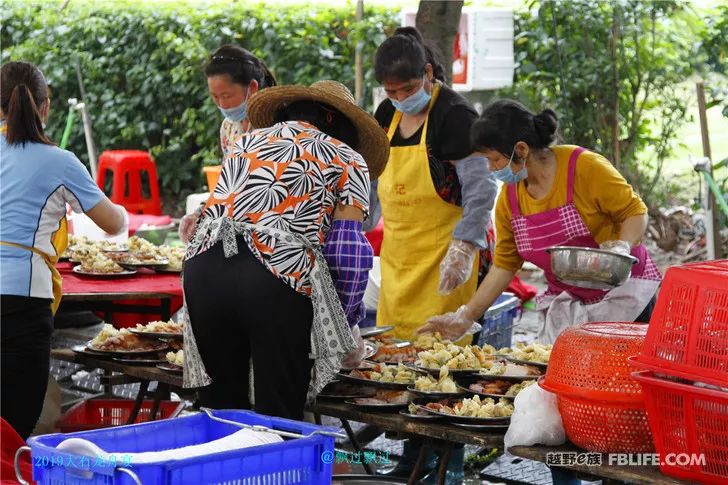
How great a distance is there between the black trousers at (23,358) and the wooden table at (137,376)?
29 cm

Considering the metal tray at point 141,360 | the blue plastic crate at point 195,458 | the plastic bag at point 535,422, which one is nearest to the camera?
the blue plastic crate at point 195,458

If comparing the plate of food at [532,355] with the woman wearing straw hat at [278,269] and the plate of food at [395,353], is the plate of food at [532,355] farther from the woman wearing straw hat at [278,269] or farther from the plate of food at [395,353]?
the woman wearing straw hat at [278,269]

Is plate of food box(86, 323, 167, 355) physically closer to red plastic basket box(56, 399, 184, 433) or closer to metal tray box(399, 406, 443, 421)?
red plastic basket box(56, 399, 184, 433)

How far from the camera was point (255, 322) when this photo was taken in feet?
10.2

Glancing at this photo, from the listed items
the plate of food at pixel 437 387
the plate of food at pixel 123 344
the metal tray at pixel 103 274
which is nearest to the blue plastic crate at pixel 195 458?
the plate of food at pixel 437 387

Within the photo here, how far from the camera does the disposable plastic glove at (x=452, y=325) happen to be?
412 centimetres

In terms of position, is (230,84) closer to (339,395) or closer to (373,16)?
(339,395)

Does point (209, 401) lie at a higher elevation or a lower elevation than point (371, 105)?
lower

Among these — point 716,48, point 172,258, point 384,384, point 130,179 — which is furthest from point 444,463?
point 130,179

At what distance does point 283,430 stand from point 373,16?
7.92m

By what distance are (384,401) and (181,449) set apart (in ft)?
3.68

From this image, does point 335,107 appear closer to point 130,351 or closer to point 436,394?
point 436,394

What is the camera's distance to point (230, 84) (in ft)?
14.9

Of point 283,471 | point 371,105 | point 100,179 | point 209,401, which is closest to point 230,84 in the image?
point 209,401
